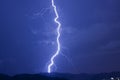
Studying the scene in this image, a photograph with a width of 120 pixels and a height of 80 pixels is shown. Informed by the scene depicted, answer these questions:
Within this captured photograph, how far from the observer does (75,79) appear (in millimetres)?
132750

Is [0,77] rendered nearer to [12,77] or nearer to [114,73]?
[12,77]

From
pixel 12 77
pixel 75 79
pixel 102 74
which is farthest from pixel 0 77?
pixel 102 74

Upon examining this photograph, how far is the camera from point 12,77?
87062 millimetres

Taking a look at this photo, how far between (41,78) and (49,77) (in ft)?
6.37

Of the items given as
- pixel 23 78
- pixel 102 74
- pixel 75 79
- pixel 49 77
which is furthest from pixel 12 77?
pixel 102 74

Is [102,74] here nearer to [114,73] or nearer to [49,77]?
[114,73]

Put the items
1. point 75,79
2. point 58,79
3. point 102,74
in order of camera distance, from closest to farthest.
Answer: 1. point 58,79
2. point 75,79
3. point 102,74

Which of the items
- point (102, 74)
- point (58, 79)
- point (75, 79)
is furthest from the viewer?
point (102, 74)

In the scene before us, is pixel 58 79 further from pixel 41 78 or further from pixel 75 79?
pixel 75 79

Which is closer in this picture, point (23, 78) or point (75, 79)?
point (23, 78)

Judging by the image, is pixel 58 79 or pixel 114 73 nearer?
pixel 58 79

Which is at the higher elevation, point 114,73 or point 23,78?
point 114,73

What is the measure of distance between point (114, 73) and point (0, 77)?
3092 inches

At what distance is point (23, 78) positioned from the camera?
3349 inches
